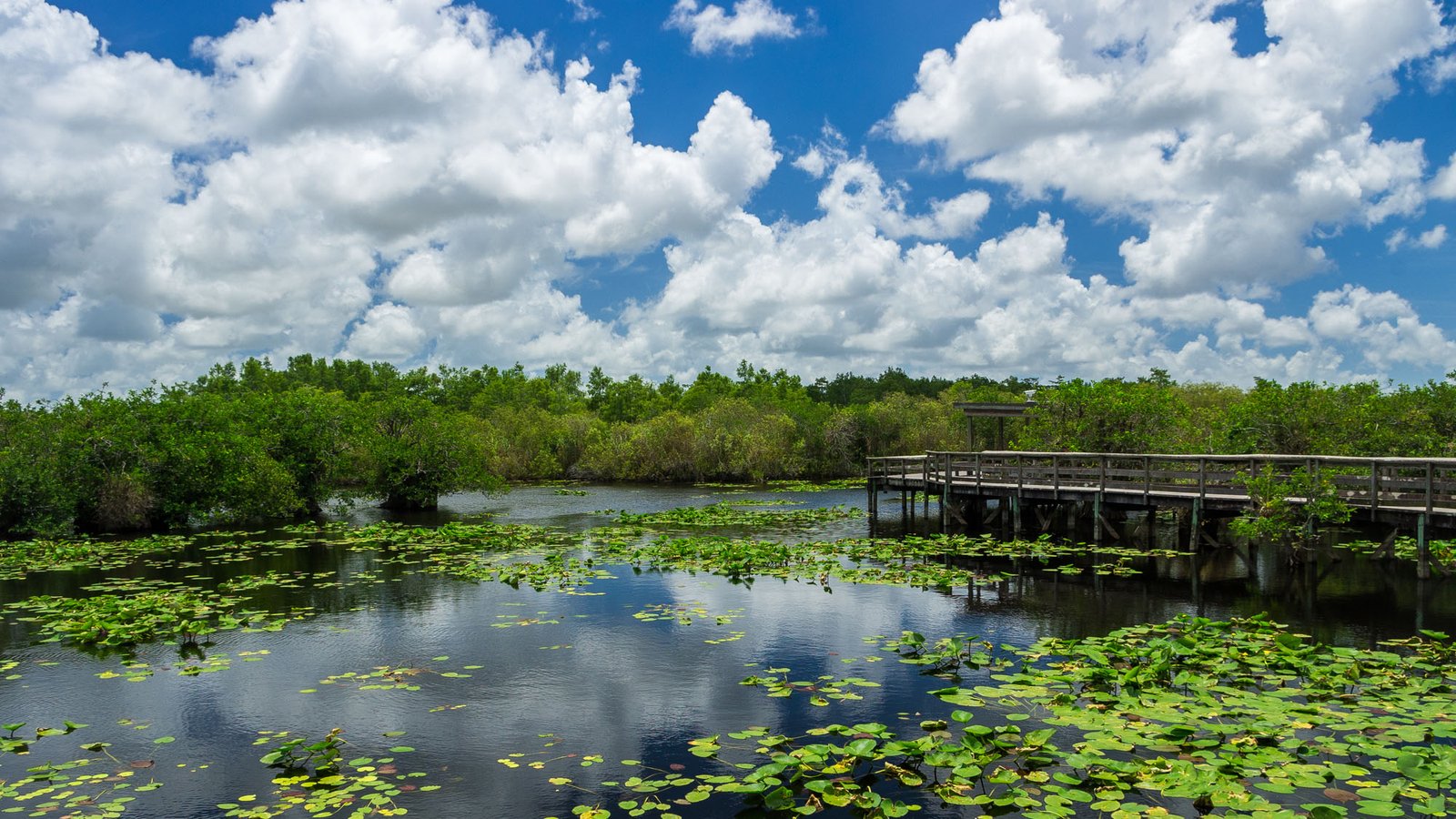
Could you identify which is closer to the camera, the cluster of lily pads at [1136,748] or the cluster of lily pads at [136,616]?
the cluster of lily pads at [1136,748]

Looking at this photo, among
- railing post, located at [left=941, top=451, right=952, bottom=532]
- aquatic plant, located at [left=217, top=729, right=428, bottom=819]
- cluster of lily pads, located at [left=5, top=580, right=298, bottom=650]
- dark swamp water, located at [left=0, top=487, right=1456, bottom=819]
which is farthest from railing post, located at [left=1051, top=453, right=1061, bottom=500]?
aquatic plant, located at [left=217, top=729, right=428, bottom=819]

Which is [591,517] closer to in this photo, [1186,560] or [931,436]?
[1186,560]

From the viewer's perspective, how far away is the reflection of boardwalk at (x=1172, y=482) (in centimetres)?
1642

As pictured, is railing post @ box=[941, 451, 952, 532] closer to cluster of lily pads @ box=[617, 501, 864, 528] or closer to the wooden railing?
the wooden railing

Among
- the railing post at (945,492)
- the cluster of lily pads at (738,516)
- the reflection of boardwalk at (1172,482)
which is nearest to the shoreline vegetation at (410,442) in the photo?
the reflection of boardwalk at (1172,482)

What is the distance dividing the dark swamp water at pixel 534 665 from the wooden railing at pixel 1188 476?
1581mm

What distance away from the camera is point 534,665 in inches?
Answer: 452

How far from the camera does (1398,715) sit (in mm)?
8609

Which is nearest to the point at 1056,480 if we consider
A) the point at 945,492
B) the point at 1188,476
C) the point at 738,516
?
the point at 1188,476

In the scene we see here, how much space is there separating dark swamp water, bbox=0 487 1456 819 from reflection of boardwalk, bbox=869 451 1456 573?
1.41m

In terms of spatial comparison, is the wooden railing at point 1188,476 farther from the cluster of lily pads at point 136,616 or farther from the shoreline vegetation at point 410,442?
the cluster of lily pads at point 136,616

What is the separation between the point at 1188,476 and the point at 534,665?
15.8 meters

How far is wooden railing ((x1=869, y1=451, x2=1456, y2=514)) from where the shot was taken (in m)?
16.5

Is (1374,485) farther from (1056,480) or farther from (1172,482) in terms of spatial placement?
(1056,480)
